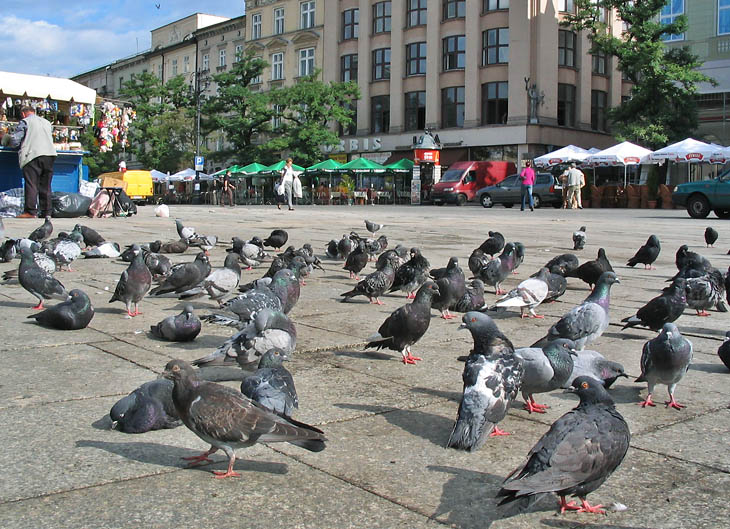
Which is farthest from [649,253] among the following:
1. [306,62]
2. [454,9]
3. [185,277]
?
[306,62]

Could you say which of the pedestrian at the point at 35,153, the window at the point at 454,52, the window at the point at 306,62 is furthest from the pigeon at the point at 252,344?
the window at the point at 306,62

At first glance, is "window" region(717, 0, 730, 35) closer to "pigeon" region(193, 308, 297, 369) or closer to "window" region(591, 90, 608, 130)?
"window" region(591, 90, 608, 130)

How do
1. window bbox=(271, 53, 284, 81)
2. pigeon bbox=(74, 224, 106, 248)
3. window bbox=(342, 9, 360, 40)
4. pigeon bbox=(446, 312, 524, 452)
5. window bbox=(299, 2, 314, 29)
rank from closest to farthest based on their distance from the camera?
pigeon bbox=(446, 312, 524, 452) < pigeon bbox=(74, 224, 106, 248) < window bbox=(342, 9, 360, 40) < window bbox=(299, 2, 314, 29) < window bbox=(271, 53, 284, 81)

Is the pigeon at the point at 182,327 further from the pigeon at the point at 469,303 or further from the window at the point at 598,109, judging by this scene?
the window at the point at 598,109

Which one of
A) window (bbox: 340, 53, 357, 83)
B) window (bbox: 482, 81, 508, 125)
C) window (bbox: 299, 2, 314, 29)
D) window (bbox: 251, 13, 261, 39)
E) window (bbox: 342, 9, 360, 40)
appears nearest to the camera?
window (bbox: 482, 81, 508, 125)

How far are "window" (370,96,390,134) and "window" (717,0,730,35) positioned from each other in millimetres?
18271

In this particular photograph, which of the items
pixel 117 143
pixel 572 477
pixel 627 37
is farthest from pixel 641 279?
pixel 627 37

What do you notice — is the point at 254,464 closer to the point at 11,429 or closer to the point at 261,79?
the point at 11,429

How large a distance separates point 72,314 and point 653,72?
3424cm

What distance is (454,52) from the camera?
142 ft

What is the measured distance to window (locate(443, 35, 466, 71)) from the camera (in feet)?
141

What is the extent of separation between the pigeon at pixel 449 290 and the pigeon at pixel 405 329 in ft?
4.03

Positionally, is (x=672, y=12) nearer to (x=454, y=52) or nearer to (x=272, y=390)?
(x=454, y=52)

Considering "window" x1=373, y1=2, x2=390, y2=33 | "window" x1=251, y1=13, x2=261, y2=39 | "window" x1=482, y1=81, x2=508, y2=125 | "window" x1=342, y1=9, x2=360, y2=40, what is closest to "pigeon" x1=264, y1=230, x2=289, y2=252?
"window" x1=482, y1=81, x2=508, y2=125
